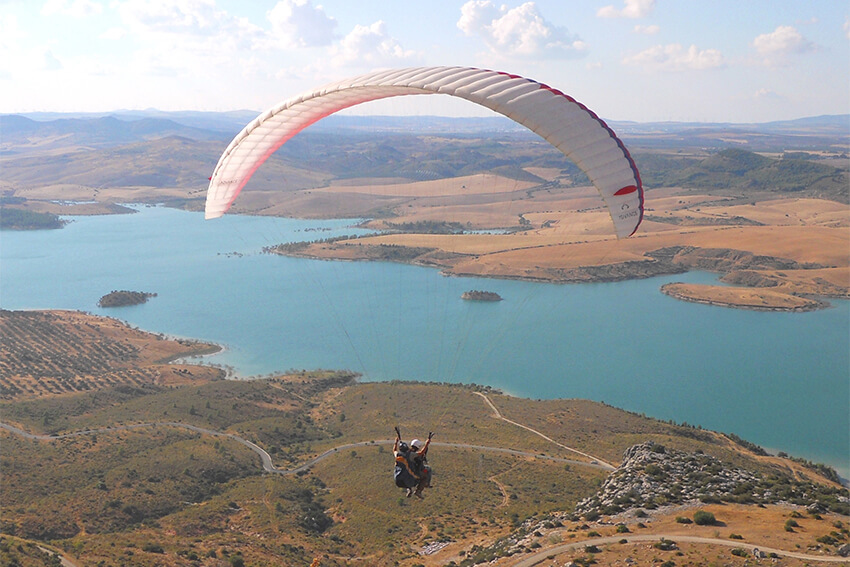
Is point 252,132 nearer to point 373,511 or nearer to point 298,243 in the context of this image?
point 373,511

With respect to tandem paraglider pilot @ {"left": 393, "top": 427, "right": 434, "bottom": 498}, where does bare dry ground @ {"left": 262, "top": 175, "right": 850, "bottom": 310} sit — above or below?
below

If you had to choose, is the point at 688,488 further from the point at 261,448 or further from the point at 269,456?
the point at 261,448

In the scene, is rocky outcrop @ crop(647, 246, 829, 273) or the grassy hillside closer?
rocky outcrop @ crop(647, 246, 829, 273)

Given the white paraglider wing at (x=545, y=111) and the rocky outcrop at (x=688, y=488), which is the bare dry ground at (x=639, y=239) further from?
the white paraglider wing at (x=545, y=111)

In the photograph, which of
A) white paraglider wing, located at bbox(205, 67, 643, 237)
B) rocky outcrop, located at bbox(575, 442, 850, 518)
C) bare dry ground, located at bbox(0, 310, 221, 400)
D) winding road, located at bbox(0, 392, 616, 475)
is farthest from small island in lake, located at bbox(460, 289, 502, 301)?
white paraglider wing, located at bbox(205, 67, 643, 237)

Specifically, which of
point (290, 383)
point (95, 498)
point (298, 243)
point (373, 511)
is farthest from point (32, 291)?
point (373, 511)

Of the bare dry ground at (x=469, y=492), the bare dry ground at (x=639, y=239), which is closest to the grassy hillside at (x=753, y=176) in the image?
the bare dry ground at (x=639, y=239)

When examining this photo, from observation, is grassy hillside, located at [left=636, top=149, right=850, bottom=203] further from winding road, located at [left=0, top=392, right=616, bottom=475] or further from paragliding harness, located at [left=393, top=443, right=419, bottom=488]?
paragliding harness, located at [left=393, top=443, right=419, bottom=488]
